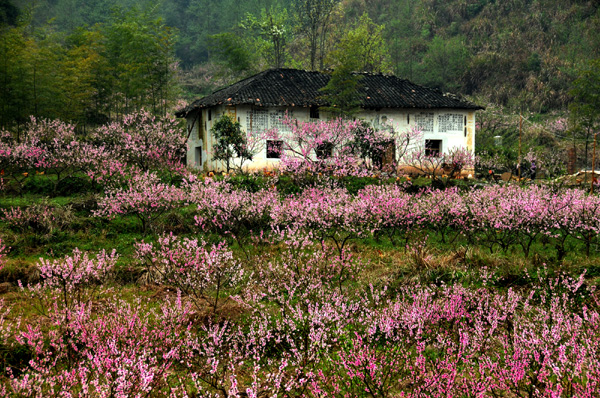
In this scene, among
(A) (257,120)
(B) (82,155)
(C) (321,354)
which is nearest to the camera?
(C) (321,354)

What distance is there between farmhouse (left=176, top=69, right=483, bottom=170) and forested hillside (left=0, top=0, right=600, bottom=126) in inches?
105

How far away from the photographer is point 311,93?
28.9 m

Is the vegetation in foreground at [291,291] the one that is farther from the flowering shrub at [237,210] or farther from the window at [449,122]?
the window at [449,122]

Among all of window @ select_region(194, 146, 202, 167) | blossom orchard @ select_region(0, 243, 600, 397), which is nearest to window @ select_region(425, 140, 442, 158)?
window @ select_region(194, 146, 202, 167)

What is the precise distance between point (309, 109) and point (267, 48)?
22762 mm

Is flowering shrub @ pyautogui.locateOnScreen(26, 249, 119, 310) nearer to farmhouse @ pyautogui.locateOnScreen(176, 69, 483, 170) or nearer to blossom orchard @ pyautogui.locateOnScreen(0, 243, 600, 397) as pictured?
blossom orchard @ pyautogui.locateOnScreen(0, 243, 600, 397)

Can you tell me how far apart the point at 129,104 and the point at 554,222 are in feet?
97.2

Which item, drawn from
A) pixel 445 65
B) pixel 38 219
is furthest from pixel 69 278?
pixel 445 65

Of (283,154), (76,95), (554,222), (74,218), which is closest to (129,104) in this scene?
(76,95)

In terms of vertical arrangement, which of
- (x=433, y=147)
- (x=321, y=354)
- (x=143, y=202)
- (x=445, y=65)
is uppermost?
(x=445, y=65)

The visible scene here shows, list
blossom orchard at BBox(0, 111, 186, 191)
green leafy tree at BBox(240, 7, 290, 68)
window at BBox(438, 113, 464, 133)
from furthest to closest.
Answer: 1. green leafy tree at BBox(240, 7, 290, 68)
2. window at BBox(438, 113, 464, 133)
3. blossom orchard at BBox(0, 111, 186, 191)

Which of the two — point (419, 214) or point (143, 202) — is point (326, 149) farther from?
point (143, 202)

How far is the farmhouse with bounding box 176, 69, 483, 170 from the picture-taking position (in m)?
27.1

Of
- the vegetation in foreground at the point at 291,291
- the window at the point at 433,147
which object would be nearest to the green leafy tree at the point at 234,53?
the window at the point at 433,147
